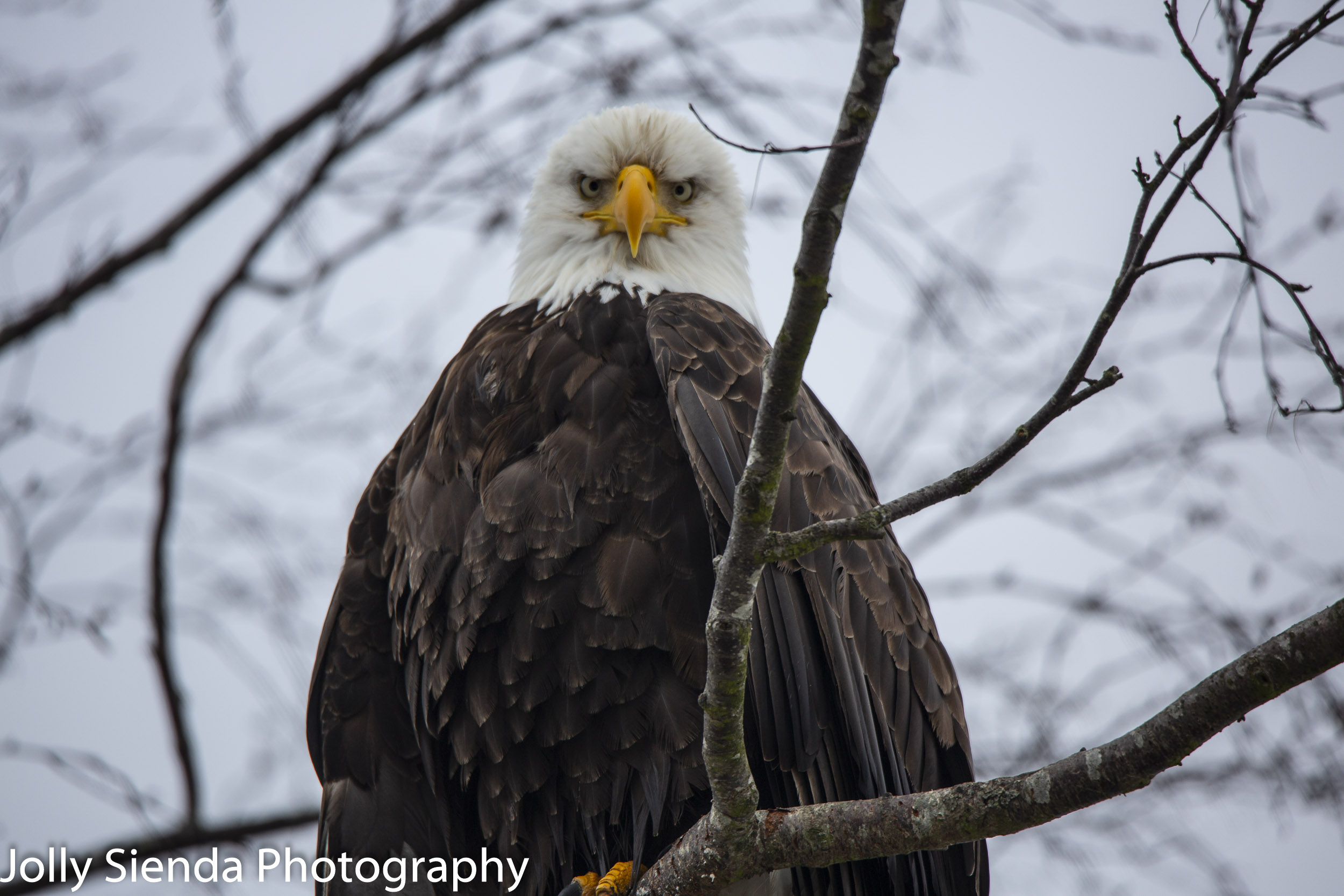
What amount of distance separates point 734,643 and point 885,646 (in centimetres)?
105

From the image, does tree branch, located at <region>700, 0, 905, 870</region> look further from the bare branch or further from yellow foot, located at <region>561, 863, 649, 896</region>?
yellow foot, located at <region>561, 863, 649, 896</region>

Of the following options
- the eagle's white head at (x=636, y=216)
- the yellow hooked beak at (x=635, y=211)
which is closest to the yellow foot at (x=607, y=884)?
the eagle's white head at (x=636, y=216)

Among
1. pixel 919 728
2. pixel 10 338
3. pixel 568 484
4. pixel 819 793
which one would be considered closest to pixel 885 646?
pixel 919 728

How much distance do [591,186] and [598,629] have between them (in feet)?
5.33

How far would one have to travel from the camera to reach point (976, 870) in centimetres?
289

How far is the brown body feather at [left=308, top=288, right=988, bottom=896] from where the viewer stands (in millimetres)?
2676

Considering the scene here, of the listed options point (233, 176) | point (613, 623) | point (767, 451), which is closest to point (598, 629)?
point (613, 623)

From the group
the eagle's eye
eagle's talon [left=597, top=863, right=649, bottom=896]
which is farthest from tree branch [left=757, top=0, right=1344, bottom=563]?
the eagle's eye

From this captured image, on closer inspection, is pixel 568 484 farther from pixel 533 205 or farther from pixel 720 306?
pixel 533 205

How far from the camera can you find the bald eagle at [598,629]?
2.68 m

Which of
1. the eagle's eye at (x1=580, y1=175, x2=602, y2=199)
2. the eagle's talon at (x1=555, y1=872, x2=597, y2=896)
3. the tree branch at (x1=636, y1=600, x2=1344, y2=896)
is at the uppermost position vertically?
the eagle's eye at (x1=580, y1=175, x2=602, y2=199)

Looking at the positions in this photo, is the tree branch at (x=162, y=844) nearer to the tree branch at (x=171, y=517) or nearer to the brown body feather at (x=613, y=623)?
the tree branch at (x=171, y=517)

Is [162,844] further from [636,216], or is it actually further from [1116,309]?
[1116,309]

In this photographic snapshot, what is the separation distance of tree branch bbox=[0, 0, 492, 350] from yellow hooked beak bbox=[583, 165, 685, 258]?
1.05 meters
